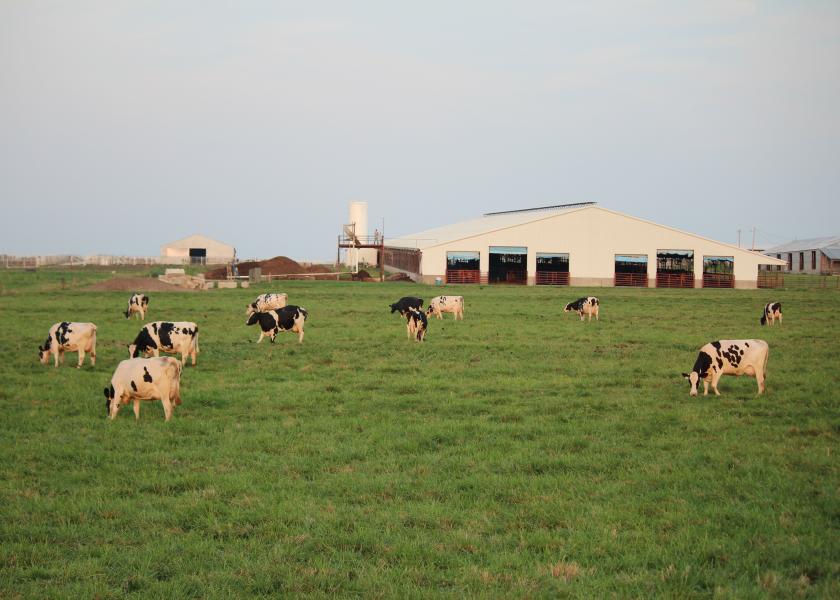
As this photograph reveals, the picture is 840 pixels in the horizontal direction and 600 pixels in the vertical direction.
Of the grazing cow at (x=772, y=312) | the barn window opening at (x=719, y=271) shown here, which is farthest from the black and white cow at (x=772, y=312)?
the barn window opening at (x=719, y=271)

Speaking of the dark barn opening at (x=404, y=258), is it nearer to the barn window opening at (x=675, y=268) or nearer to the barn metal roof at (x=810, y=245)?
the barn window opening at (x=675, y=268)

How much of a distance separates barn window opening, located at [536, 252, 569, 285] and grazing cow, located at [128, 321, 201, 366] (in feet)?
158

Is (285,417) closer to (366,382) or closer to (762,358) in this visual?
(366,382)

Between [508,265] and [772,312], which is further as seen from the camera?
[508,265]

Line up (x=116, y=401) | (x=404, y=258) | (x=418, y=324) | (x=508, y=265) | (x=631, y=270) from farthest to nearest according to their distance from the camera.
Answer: (x=404, y=258) < (x=631, y=270) < (x=508, y=265) < (x=418, y=324) < (x=116, y=401)

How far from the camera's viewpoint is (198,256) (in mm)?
114688

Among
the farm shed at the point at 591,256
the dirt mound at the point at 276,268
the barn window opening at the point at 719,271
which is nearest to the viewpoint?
the farm shed at the point at 591,256

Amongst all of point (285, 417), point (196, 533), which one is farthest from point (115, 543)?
point (285, 417)

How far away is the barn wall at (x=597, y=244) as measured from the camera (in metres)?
64.9

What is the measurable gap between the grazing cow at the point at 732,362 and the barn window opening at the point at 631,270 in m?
51.4

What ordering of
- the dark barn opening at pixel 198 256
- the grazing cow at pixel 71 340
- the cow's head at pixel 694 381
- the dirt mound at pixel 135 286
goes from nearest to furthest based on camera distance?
the cow's head at pixel 694 381
the grazing cow at pixel 71 340
the dirt mound at pixel 135 286
the dark barn opening at pixel 198 256

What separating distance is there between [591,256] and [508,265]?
6984mm

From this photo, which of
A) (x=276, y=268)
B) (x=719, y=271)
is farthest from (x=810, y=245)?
(x=276, y=268)

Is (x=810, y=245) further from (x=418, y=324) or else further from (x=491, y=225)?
(x=418, y=324)
